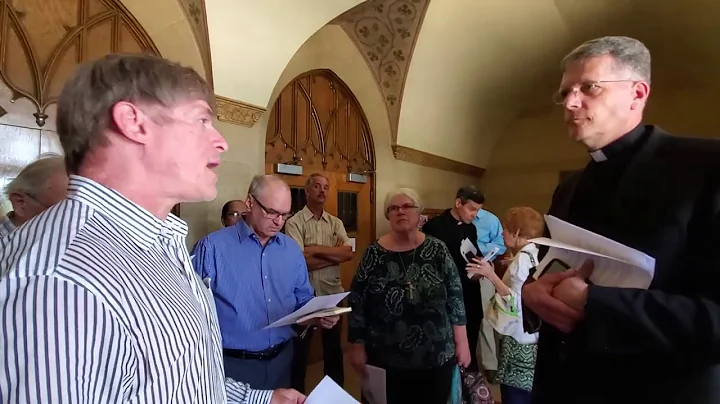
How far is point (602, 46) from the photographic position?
4.33 feet

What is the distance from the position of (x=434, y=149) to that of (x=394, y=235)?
4.52 m

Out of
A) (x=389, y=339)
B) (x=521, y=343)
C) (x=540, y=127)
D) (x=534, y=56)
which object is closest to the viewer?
(x=389, y=339)

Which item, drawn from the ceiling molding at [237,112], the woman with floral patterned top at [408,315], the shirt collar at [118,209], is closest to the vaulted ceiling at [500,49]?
the ceiling molding at [237,112]

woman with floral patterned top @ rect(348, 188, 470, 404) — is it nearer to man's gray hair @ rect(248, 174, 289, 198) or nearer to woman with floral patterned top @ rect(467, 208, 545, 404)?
woman with floral patterned top @ rect(467, 208, 545, 404)

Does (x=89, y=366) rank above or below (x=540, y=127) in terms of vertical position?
below

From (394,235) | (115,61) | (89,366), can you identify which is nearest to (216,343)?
(89,366)

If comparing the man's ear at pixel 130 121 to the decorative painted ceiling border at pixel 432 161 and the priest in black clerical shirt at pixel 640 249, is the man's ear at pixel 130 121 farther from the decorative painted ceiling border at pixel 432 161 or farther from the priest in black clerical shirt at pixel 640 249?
the decorative painted ceiling border at pixel 432 161

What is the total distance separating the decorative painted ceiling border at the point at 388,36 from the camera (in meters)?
5.30

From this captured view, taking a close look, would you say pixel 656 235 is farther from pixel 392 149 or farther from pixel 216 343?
pixel 392 149

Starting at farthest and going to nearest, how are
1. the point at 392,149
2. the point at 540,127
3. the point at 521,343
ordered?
1. the point at 540,127
2. the point at 392,149
3. the point at 521,343

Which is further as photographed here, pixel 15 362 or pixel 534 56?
pixel 534 56

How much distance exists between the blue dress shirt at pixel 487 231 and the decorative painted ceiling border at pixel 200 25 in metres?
2.76

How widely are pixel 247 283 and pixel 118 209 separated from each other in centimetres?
152

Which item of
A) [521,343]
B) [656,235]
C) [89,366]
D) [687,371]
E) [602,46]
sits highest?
[602,46]
